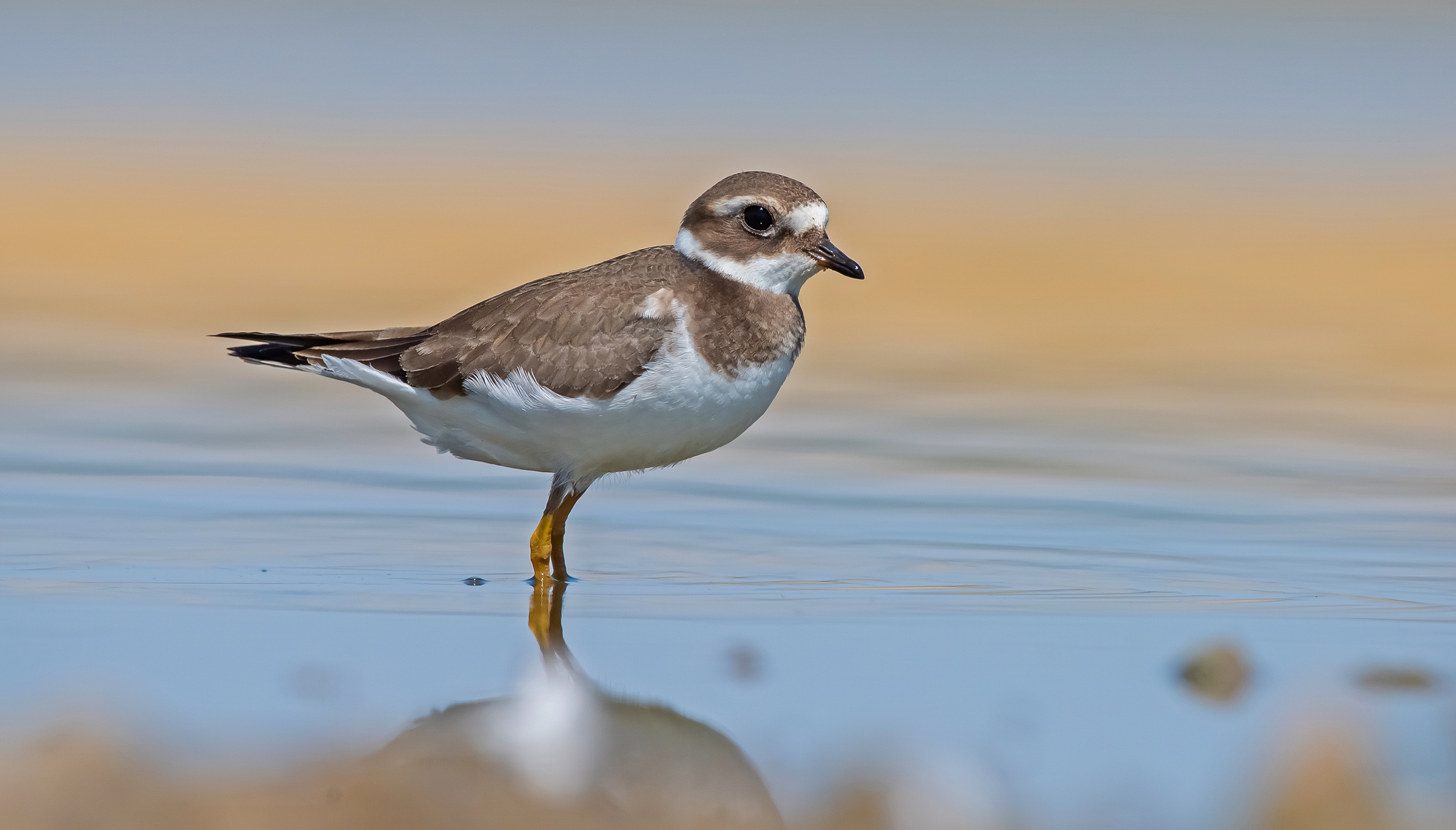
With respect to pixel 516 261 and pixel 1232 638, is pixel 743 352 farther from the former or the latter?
pixel 516 261

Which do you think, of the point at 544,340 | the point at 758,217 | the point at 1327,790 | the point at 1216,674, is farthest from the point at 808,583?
the point at 1327,790

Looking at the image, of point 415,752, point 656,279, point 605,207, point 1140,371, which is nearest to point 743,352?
point 656,279

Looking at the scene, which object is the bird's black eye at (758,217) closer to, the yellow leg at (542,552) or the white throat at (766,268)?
the white throat at (766,268)

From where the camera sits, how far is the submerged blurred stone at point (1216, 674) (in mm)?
5820

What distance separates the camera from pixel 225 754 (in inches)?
197

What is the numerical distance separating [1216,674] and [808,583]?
1.86m

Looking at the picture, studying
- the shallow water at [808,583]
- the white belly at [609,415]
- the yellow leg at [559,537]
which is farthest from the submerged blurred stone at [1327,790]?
the yellow leg at [559,537]

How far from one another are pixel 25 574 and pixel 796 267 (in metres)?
3.22

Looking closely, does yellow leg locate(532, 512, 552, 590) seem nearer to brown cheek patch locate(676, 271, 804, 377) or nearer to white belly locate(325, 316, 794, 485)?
white belly locate(325, 316, 794, 485)

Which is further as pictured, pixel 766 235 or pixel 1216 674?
pixel 766 235

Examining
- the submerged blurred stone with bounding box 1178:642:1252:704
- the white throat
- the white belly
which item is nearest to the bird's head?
the white throat

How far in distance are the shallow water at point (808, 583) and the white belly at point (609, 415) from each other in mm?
448

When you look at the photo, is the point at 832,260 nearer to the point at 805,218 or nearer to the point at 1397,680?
the point at 805,218

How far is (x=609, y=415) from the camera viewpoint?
7.37 m
